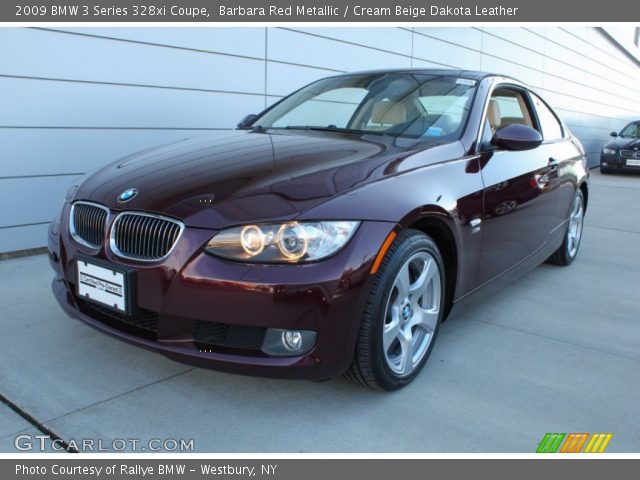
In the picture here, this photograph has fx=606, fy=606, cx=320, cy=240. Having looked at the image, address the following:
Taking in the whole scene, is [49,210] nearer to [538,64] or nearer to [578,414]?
[578,414]

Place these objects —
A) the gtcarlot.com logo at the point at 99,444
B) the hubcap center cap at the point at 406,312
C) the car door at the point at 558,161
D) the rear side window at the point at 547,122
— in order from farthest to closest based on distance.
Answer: the rear side window at the point at 547,122 → the car door at the point at 558,161 → the hubcap center cap at the point at 406,312 → the gtcarlot.com logo at the point at 99,444

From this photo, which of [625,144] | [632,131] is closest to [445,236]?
[625,144]

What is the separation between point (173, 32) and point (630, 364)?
4773 millimetres

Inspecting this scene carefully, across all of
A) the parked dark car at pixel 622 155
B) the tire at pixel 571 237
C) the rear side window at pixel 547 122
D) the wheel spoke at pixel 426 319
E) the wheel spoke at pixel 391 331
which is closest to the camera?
the wheel spoke at pixel 391 331

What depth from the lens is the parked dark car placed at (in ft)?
45.0

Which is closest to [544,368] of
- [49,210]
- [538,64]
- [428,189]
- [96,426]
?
[428,189]

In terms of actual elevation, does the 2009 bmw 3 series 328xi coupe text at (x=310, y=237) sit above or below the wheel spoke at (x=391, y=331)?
above

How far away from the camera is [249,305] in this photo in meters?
2.20

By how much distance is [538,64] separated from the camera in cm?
1411

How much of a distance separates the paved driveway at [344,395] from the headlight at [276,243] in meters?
0.70

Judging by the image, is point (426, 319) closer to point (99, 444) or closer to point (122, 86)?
point (99, 444)

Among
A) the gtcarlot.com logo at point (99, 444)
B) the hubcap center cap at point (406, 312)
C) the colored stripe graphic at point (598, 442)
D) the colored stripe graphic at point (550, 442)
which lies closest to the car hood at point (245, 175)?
the hubcap center cap at point (406, 312)

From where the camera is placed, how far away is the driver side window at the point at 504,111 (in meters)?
3.46

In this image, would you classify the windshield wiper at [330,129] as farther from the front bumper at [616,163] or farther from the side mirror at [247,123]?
the front bumper at [616,163]
